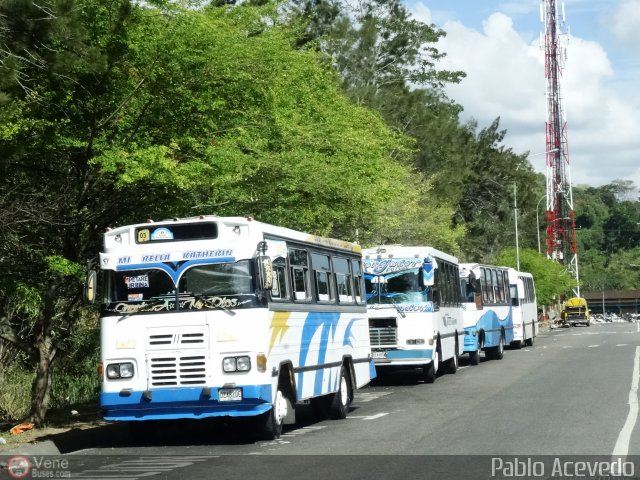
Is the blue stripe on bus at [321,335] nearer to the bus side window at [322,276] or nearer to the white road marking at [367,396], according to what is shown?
the bus side window at [322,276]

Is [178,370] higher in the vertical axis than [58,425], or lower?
higher

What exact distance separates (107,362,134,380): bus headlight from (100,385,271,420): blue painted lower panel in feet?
0.73

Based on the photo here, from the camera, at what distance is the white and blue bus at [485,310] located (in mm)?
34062

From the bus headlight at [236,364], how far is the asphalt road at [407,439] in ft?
3.29

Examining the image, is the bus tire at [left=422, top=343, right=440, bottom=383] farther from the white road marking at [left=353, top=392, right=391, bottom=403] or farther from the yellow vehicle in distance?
the yellow vehicle in distance

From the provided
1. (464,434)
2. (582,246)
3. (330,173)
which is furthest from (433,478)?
(582,246)

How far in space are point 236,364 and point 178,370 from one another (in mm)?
757

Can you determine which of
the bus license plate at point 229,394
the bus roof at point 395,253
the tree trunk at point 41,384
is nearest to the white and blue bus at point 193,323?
the bus license plate at point 229,394

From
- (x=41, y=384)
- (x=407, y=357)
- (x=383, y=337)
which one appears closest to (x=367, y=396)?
(x=407, y=357)

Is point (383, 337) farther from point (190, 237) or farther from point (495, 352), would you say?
point (495, 352)

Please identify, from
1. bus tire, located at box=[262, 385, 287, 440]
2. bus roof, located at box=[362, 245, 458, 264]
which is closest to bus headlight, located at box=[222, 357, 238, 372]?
bus tire, located at box=[262, 385, 287, 440]

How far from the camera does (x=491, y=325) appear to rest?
122ft

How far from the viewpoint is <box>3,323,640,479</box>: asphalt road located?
39.8 ft

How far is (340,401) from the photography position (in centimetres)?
1822
